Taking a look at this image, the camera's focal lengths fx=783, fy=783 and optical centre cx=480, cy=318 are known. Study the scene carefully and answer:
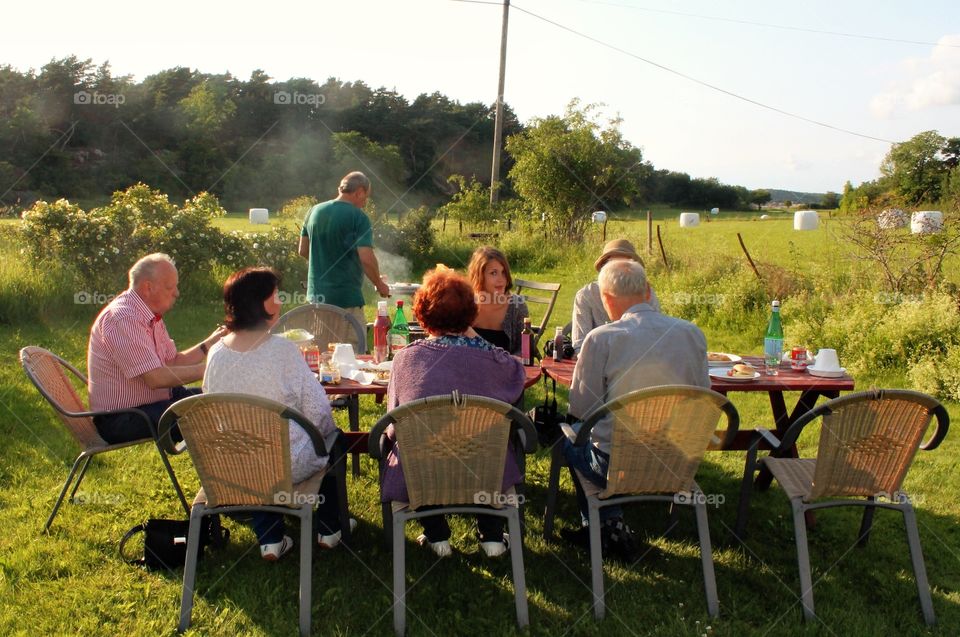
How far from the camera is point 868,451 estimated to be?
9.77 ft

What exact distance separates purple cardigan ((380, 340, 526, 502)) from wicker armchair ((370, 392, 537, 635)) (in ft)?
0.34

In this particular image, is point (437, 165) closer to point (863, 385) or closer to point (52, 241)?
point (52, 241)

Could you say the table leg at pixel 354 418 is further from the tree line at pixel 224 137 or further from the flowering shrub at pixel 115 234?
the tree line at pixel 224 137

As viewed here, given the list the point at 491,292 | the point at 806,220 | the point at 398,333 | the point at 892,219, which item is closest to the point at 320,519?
the point at 398,333

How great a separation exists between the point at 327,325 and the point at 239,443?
221 centimetres

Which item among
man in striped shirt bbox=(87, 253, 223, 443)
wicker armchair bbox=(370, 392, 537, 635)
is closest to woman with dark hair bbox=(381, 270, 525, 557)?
wicker armchair bbox=(370, 392, 537, 635)

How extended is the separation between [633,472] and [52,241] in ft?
29.3

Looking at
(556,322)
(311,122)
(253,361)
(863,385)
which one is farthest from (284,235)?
(311,122)

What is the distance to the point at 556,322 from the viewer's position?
960 cm

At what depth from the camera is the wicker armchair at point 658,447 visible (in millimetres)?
2840

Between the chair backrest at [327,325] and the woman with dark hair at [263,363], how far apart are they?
1.66 meters

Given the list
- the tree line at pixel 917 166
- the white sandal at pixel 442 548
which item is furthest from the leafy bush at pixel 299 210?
the tree line at pixel 917 166

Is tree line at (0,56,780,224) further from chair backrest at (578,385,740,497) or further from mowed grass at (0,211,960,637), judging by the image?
chair backrest at (578,385,740,497)

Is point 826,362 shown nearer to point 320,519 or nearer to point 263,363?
point 320,519
